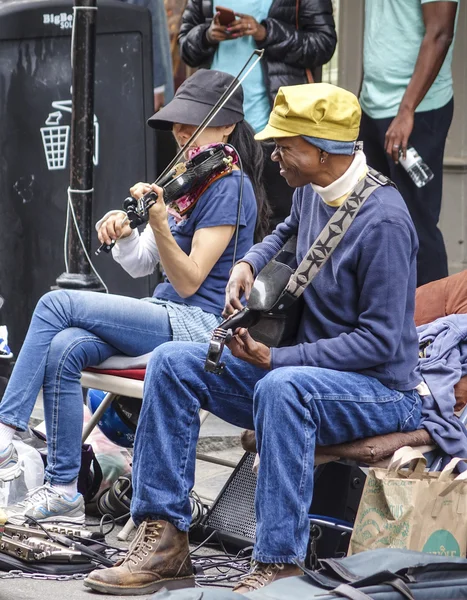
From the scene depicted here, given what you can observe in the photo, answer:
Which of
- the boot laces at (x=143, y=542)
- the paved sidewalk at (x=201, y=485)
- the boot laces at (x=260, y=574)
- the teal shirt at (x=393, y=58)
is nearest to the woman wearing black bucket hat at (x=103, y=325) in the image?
the paved sidewalk at (x=201, y=485)

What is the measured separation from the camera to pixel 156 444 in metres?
3.79

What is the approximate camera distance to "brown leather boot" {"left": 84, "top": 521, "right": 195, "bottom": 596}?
3754 mm

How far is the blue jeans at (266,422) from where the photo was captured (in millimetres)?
3525

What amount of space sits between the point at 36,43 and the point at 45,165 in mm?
572

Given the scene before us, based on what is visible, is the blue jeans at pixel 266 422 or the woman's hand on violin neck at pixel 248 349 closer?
the blue jeans at pixel 266 422

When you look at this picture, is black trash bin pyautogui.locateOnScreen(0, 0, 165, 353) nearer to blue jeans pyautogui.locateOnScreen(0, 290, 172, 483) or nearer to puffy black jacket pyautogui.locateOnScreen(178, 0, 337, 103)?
puffy black jacket pyautogui.locateOnScreen(178, 0, 337, 103)

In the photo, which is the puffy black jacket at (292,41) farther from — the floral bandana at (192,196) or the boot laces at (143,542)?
the boot laces at (143,542)

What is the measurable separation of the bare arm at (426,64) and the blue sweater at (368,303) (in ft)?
5.07

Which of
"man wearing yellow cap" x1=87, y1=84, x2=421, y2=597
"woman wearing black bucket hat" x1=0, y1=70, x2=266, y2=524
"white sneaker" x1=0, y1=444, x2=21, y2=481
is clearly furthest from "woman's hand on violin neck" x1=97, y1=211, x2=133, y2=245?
"white sneaker" x1=0, y1=444, x2=21, y2=481

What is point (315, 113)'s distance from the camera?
12.2 ft

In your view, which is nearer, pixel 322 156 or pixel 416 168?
pixel 322 156

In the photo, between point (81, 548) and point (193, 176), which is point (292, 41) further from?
point (81, 548)

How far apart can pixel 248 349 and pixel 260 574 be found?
623mm

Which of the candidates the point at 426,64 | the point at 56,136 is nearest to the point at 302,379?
the point at 426,64
